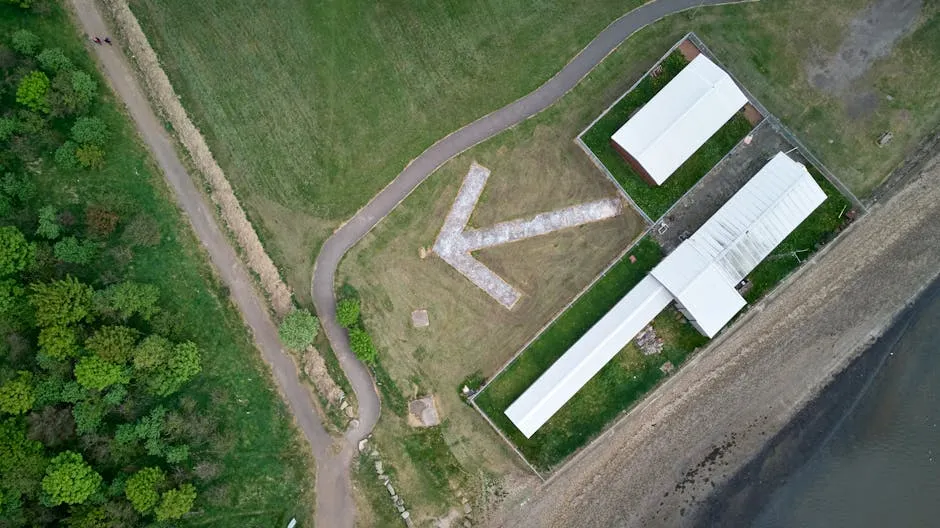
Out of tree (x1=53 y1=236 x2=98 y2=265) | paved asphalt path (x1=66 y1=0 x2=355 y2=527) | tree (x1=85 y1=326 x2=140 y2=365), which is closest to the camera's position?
tree (x1=85 y1=326 x2=140 y2=365)

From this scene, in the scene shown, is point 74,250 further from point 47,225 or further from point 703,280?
point 703,280

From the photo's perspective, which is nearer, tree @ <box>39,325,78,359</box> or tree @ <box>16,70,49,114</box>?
tree @ <box>39,325,78,359</box>

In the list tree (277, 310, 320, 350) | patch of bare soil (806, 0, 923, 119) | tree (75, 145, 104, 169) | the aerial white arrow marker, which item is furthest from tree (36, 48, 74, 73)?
patch of bare soil (806, 0, 923, 119)

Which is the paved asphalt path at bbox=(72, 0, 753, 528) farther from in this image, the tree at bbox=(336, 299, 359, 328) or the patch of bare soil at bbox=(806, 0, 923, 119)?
the patch of bare soil at bbox=(806, 0, 923, 119)

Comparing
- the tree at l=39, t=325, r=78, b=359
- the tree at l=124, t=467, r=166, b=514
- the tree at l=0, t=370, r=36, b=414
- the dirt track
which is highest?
the tree at l=39, t=325, r=78, b=359

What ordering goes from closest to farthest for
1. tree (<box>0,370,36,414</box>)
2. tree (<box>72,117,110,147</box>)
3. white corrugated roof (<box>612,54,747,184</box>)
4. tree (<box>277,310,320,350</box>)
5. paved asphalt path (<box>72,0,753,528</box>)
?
tree (<box>0,370,36,414</box>), tree (<box>277,310,320,350</box>), tree (<box>72,117,110,147</box>), white corrugated roof (<box>612,54,747,184</box>), paved asphalt path (<box>72,0,753,528</box>)

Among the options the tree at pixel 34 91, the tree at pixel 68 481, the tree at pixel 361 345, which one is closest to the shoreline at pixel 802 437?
the tree at pixel 361 345
